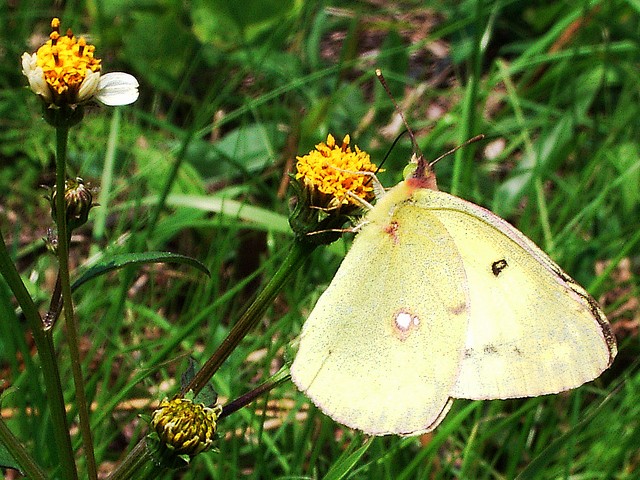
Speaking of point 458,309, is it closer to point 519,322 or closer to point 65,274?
point 519,322

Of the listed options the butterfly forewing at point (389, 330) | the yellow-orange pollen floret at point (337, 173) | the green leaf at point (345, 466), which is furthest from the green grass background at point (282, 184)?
the yellow-orange pollen floret at point (337, 173)

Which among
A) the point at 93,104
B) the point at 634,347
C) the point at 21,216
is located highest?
the point at 21,216

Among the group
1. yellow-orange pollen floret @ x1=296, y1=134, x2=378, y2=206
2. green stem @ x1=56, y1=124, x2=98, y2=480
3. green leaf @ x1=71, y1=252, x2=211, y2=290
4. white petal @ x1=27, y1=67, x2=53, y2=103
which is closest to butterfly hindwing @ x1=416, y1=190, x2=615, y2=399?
yellow-orange pollen floret @ x1=296, y1=134, x2=378, y2=206

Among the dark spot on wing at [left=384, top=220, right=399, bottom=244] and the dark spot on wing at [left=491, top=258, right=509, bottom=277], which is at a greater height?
the dark spot on wing at [left=384, top=220, right=399, bottom=244]

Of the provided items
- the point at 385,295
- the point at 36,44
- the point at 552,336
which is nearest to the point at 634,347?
the point at 552,336

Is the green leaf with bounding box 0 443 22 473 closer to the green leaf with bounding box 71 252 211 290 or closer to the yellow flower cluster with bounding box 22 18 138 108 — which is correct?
the green leaf with bounding box 71 252 211 290

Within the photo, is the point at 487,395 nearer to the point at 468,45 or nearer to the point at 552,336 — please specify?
the point at 552,336

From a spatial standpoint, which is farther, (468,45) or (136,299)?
(468,45)
